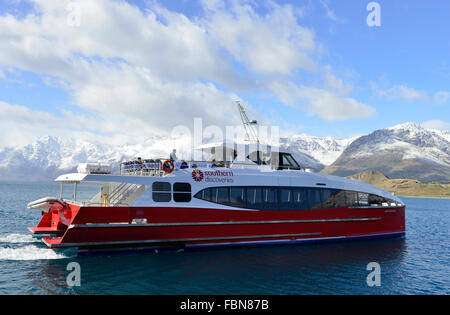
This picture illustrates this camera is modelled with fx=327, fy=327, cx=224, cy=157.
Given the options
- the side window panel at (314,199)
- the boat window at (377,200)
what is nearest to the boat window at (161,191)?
the side window panel at (314,199)

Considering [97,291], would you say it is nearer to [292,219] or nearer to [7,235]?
[292,219]

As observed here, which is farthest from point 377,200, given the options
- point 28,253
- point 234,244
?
point 28,253

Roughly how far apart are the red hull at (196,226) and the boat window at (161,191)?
1.59 feet

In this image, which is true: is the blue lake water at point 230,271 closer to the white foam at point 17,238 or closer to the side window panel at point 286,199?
the white foam at point 17,238

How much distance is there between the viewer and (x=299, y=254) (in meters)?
14.9

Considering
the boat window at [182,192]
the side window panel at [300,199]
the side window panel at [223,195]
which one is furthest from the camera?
the side window panel at [300,199]

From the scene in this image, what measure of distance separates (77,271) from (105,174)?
3.90 meters

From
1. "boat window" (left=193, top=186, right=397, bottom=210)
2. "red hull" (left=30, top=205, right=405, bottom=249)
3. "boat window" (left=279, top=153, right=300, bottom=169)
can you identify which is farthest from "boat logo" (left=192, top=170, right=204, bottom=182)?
"boat window" (left=279, top=153, right=300, bottom=169)

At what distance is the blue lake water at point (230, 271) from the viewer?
10391mm

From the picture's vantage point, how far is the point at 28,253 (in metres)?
13.7

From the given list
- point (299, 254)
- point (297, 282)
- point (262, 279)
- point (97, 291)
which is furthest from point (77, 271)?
point (299, 254)

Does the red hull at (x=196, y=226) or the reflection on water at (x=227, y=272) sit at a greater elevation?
the red hull at (x=196, y=226)

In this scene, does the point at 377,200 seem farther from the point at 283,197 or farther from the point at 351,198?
the point at 283,197
